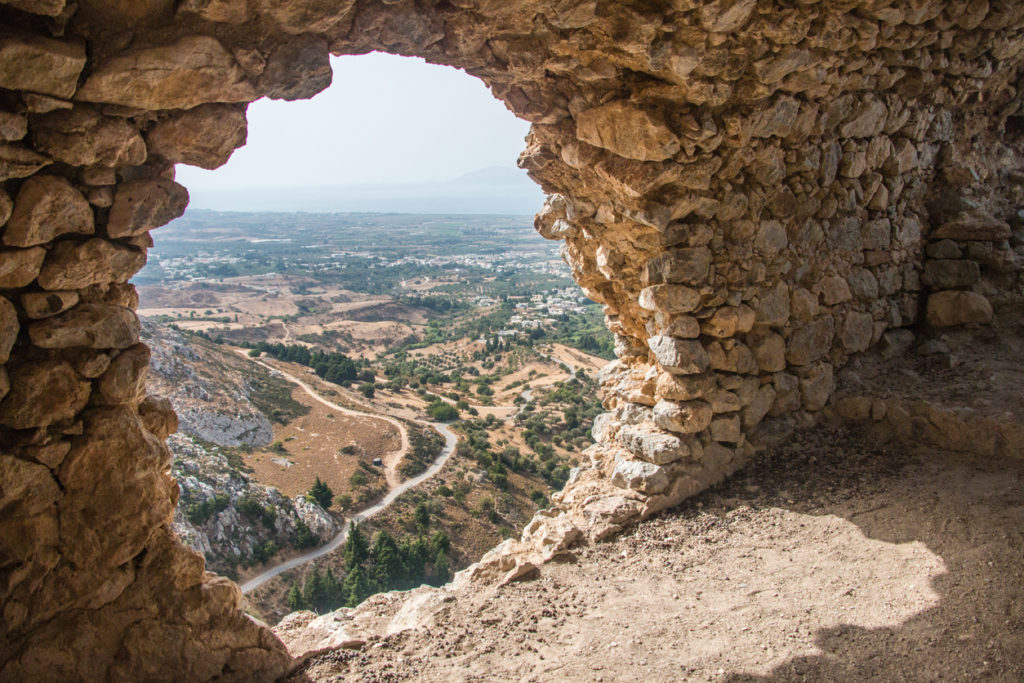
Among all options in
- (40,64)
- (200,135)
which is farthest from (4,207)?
(200,135)

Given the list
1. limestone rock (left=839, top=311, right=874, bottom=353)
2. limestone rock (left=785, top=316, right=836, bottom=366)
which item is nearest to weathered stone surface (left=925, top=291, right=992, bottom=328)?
limestone rock (left=839, top=311, right=874, bottom=353)

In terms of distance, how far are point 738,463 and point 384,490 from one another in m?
22.1

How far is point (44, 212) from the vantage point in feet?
10.6

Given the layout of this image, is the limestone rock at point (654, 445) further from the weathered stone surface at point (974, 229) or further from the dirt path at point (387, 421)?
the dirt path at point (387, 421)

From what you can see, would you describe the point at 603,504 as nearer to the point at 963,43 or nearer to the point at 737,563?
the point at 737,563

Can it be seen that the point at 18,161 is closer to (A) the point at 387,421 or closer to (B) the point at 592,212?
(B) the point at 592,212

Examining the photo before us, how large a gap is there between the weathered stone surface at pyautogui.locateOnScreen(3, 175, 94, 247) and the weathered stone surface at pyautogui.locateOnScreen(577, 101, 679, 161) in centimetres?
368

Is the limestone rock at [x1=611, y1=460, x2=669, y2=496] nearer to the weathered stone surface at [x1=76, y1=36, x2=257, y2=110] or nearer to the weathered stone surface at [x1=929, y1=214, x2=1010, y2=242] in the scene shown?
the weathered stone surface at [x1=929, y1=214, x2=1010, y2=242]

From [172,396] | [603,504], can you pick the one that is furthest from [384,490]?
[603,504]

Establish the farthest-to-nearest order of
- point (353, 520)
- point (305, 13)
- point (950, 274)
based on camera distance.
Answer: point (353, 520) → point (950, 274) → point (305, 13)

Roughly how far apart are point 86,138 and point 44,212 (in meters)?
0.44

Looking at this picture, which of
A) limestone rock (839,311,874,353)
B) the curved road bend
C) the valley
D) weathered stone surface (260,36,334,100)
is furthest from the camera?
the valley

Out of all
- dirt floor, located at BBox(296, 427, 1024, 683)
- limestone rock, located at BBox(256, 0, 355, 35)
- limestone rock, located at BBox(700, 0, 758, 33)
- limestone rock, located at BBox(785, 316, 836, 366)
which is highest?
limestone rock, located at BBox(700, 0, 758, 33)

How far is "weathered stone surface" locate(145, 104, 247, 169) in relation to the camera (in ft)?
12.0
